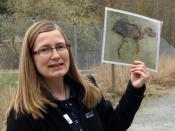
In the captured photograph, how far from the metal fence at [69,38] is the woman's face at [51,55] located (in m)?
9.86

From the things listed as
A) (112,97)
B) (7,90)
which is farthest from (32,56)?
(112,97)

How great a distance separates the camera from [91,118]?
3.27 m

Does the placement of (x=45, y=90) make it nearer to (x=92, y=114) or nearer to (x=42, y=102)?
(x=42, y=102)

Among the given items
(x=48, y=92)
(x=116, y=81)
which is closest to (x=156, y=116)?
(x=116, y=81)

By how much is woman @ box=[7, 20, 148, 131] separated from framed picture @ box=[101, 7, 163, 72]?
2.09ft

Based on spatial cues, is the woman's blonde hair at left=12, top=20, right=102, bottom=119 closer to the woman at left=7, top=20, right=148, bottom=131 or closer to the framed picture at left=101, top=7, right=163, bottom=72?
the woman at left=7, top=20, right=148, bottom=131

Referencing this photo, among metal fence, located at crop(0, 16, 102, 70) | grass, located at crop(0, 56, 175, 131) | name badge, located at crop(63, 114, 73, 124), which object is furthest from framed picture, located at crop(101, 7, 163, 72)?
metal fence, located at crop(0, 16, 102, 70)

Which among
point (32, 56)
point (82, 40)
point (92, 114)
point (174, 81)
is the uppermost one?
point (32, 56)

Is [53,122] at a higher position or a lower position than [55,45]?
lower

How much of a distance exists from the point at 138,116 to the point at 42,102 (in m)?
7.50

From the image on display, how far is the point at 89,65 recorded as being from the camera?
54.2 ft

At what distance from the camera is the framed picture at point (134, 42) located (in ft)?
12.6

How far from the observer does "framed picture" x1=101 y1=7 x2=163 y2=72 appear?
12.6 ft

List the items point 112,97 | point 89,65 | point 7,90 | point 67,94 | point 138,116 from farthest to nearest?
point 89,65
point 112,97
point 138,116
point 7,90
point 67,94
